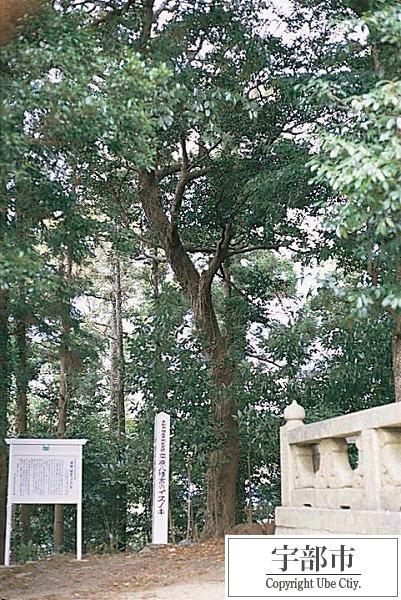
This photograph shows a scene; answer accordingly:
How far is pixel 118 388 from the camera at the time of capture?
14586mm

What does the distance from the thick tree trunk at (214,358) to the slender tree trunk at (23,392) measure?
2.17 meters

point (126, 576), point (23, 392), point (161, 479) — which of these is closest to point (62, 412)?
point (23, 392)

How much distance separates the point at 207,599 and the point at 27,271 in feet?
8.76

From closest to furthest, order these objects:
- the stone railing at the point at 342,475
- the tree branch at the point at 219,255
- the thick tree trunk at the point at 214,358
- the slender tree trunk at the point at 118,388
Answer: the stone railing at the point at 342,475 → the thick tree trunk at the point at 214,358 → the tree branch at the point at 219,255 → the slender tree trunk at the point at 118,388

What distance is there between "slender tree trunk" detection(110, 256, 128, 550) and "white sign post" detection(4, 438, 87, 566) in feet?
12.7

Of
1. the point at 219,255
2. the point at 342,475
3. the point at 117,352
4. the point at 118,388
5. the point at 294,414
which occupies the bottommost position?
the point at 342,475

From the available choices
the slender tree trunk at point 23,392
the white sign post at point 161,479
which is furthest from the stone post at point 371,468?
the slender tree trunk at point 23,392

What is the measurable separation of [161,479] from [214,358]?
73.8 inches

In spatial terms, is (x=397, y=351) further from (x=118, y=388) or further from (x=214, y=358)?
(x=118, y=388)

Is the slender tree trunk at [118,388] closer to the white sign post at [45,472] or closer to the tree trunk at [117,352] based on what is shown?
the tree trunk at [117,352]

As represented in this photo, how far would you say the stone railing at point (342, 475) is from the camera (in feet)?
18.9

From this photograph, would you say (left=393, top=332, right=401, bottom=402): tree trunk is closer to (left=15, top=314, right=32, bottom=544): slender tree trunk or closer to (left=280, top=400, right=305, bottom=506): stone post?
(left=280, top=400, right=305, bottom=506): stone post

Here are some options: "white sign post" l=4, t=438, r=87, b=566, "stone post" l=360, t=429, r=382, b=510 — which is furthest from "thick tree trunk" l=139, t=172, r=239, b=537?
"stone post" l=360, t=429, r=382, b=510

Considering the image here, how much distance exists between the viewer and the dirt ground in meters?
6.42
